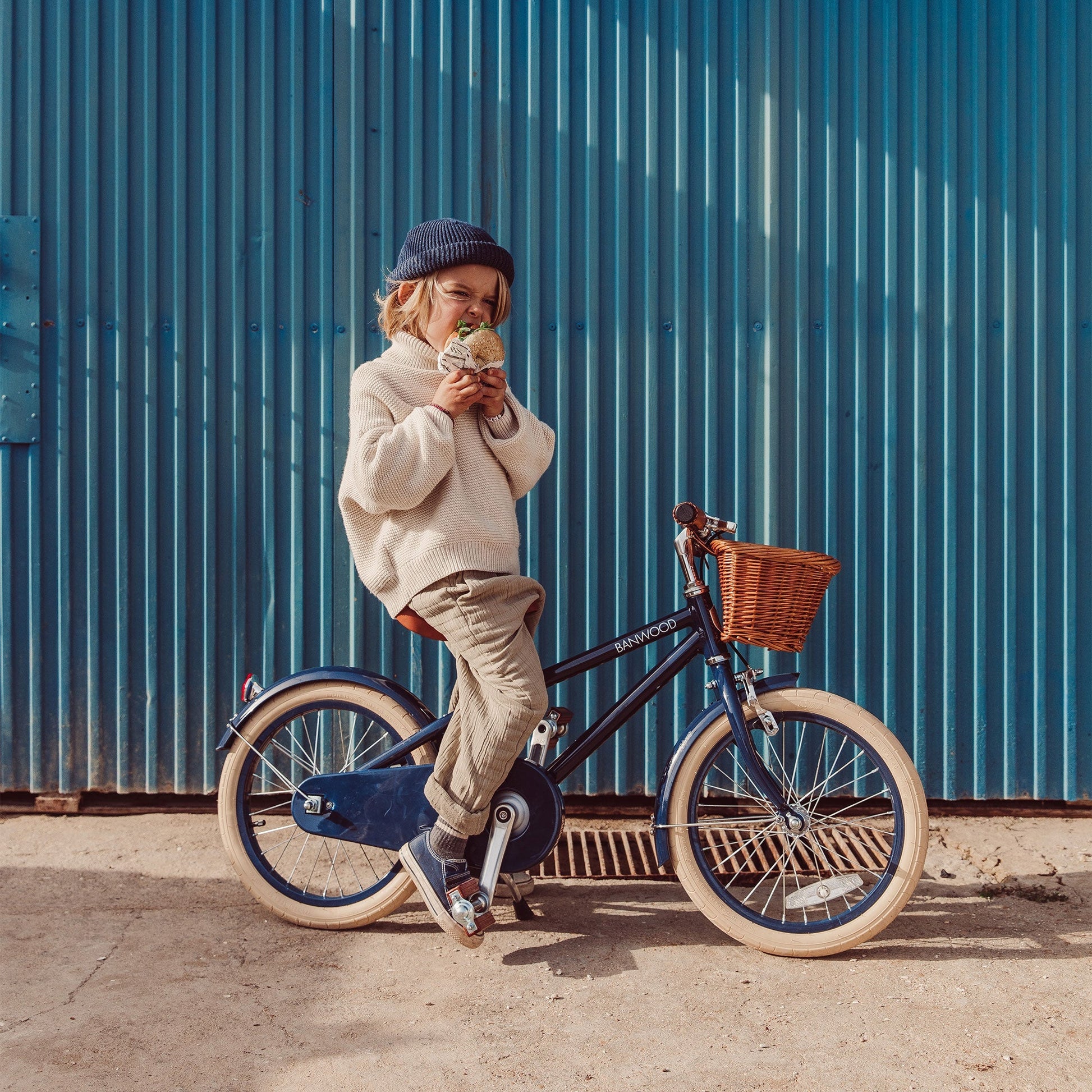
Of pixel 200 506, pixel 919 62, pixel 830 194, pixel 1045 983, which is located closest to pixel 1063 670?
pixel 1045 983

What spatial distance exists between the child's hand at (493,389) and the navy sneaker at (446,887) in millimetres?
1276

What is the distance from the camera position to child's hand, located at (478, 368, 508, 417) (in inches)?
110

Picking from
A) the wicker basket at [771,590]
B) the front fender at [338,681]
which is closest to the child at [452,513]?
the front fender at [338,681]

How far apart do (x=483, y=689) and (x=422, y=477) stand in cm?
65

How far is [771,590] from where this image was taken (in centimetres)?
281

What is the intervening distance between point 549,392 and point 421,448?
135 cm

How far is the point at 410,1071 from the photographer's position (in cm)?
236

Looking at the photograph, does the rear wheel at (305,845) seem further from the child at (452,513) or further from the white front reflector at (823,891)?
the white front reflector at (823,891)

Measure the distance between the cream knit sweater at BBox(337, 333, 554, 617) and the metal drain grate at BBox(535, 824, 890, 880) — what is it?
1.30 m

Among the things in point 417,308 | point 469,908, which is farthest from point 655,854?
point 417,308

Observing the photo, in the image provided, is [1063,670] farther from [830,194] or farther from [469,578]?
[469,578]

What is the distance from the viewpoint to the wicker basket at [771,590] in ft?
9.16

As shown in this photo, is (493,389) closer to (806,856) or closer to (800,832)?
(800,832)

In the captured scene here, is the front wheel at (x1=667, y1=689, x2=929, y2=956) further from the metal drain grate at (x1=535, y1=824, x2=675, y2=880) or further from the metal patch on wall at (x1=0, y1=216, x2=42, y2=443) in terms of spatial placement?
the metal patch on wall at (x1=0, y1=216, x2=42, y2=443)
